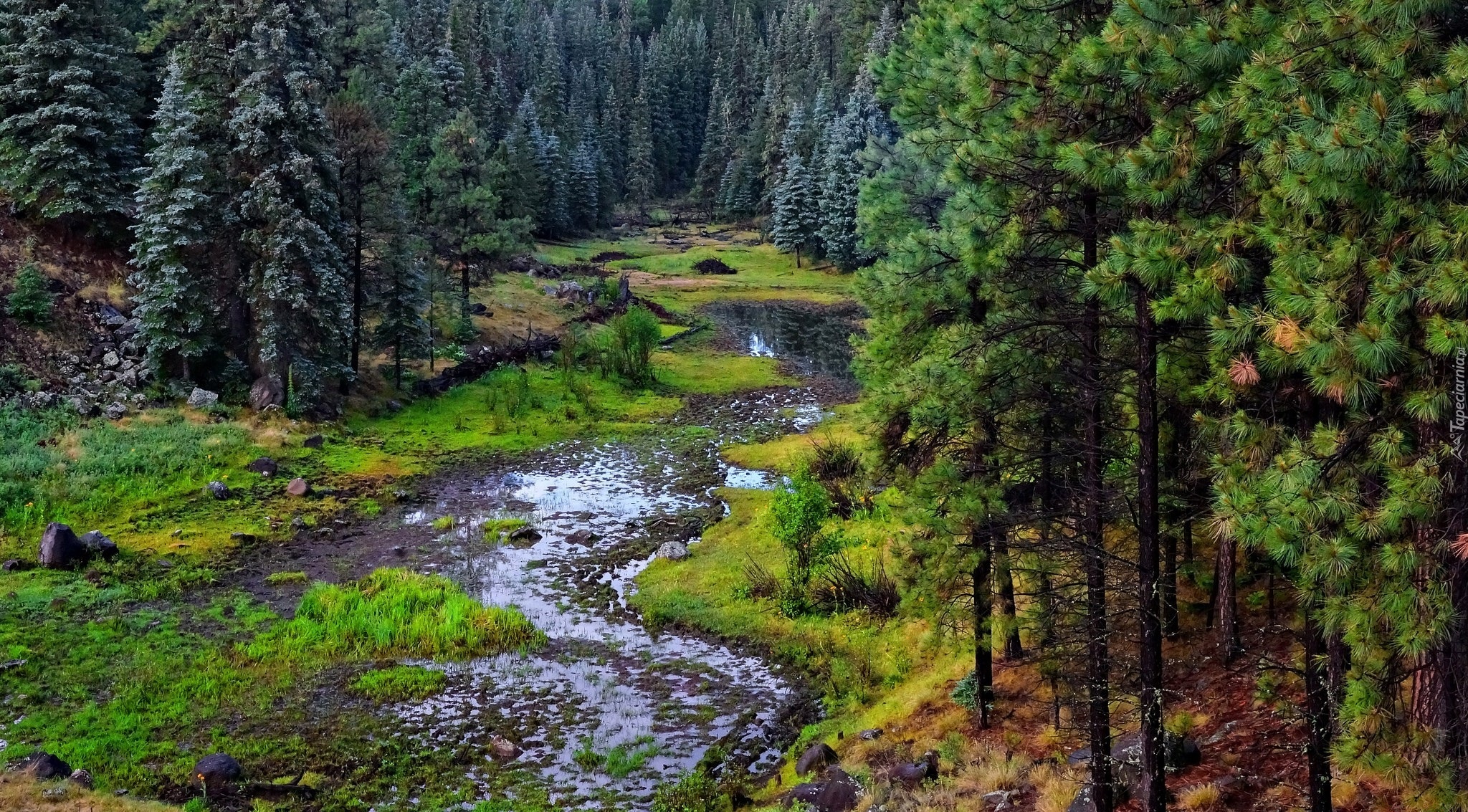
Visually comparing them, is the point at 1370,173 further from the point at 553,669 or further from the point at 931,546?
the point at 553,669

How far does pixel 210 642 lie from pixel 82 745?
14.3 feet

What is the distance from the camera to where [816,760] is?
14.8 metres

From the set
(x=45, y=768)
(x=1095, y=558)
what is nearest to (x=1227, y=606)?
(x=1095, y=558)

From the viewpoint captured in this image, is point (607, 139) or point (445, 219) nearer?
point (445, 219)

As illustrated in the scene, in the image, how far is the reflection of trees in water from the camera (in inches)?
2058

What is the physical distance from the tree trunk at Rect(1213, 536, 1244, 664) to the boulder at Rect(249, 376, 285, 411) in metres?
30.9

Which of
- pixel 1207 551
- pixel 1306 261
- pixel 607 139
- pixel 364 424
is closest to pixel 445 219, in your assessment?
pixel 364 424

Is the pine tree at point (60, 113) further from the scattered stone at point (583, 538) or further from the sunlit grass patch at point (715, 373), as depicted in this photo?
the sunlit grass patch at point (715, 373)

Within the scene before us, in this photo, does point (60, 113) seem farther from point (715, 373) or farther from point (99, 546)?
point (715, 373)

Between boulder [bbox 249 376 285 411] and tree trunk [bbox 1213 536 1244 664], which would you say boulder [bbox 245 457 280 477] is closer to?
boulder [bbox 249 376 285 411]

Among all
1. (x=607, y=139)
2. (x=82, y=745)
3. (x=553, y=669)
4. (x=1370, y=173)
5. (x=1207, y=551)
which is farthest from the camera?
(x=607, y=139)

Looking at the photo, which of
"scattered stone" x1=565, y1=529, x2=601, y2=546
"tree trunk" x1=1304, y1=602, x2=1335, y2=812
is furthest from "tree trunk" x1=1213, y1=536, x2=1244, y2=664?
"scattered stone" x1=565, y1=529, x2=601, y2=546

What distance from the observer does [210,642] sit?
19.4 metres

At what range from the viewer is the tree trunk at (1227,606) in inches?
494
